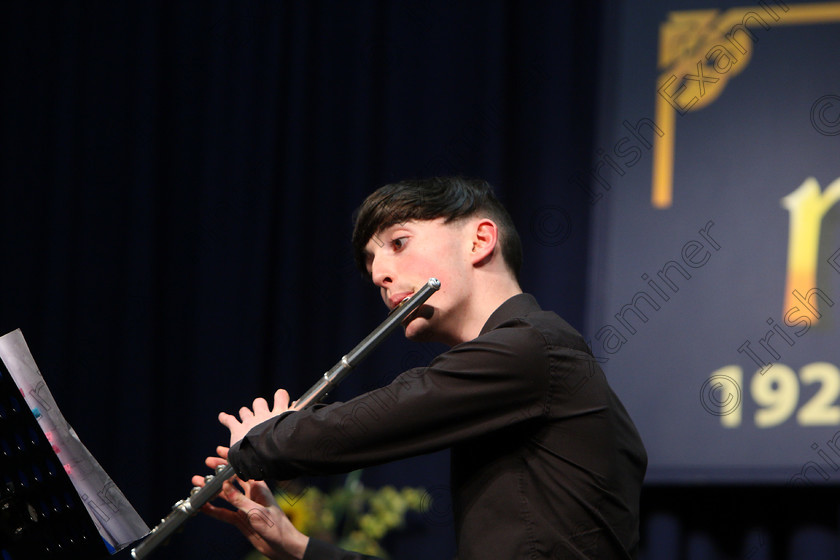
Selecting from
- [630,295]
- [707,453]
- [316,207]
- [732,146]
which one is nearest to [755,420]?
[707,453]

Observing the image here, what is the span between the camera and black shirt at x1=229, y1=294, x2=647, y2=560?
4.09ft

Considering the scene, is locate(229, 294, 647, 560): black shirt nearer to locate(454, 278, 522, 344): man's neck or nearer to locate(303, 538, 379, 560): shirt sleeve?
locate(454, 278, 522, 344): man's neck

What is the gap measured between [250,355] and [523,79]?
1.11 m

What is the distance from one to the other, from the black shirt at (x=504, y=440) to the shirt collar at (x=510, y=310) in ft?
0.38

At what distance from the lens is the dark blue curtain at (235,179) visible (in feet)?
8.21

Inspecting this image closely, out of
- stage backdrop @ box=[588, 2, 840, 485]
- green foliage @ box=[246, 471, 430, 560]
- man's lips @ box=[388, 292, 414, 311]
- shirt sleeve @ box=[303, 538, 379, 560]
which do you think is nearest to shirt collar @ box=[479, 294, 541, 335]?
man's lips @ box=[388, 292, 414, 311]

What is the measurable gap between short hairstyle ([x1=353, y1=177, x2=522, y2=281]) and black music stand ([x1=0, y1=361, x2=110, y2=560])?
628mm

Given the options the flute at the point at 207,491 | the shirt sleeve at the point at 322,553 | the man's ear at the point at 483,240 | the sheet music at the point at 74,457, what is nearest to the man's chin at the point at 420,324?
the flute at the point at 207,491

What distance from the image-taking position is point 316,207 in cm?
267

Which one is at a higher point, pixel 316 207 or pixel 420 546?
pixel 316 207

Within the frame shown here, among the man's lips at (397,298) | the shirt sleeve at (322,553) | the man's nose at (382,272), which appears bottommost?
the shirt sleeve at (322,553)

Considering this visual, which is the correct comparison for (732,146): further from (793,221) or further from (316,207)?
(316,207)

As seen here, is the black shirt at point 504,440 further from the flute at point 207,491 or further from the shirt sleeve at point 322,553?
the shirt sleeve at point 322,553

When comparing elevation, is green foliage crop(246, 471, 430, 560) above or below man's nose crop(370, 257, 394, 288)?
below
